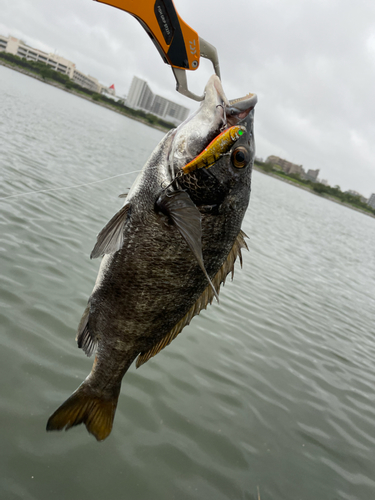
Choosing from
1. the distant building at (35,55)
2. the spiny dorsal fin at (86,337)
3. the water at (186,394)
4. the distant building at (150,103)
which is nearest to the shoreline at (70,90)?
the distant building at (150,103)

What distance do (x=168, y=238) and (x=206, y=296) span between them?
1.97 ft

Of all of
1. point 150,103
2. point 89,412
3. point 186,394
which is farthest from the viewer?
point 150,103

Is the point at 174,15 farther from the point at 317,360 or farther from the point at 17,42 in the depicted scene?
the point at 17,42

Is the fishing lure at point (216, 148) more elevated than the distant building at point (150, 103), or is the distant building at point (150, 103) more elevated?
the distant building at point (150, 103)

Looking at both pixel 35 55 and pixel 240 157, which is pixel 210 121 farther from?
pixel 35 55

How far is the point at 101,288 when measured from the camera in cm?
244

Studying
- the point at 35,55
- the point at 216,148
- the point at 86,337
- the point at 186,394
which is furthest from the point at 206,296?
the point at 35,55

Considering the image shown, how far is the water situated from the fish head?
2476 millimetres

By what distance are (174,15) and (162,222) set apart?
1206 millimetres

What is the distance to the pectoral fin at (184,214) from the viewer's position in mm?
1910

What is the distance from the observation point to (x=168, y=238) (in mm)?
2191

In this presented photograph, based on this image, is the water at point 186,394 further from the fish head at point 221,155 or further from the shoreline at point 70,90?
the shoreline at point 70,90

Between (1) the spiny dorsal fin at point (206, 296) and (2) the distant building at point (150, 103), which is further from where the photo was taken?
(2) the distant building at point (150, 103)

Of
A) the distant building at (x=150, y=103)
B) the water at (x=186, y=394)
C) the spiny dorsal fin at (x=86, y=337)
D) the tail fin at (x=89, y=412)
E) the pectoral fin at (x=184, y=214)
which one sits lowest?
the water at (x=186, y=394)
